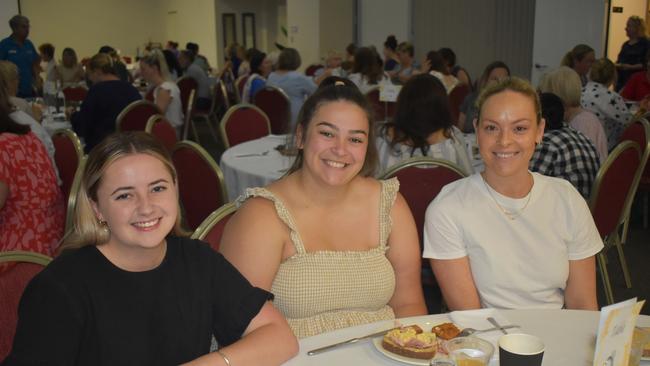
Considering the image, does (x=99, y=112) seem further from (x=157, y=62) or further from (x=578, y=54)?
(x=578, y=54)

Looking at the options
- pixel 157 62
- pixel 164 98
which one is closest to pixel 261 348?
pixel 164 98

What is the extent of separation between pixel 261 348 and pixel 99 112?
3943 mm

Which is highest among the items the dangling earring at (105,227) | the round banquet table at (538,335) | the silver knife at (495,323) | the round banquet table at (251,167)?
the dangling earring at (105,227)

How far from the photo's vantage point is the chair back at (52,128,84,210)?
134 inches

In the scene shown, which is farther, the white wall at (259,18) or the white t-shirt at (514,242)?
the white wall at (259,18)

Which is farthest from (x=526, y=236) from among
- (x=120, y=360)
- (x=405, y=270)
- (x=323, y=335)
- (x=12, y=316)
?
(x=12, y=316)

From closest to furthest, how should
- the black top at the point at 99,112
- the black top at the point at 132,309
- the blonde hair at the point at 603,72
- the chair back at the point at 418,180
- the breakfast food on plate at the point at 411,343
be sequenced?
the black top at the point at 132,309
the breakfast food on plate at the point at 411,343
the chair back at the point at 418,180
the black top at the point at 99,112
the blonde hair at the point at 603,72

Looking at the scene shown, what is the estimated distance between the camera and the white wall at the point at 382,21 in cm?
1130

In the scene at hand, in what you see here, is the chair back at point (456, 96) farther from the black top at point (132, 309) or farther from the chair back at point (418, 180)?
the black top at point (132, 309)

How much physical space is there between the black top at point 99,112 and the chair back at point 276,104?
1.87 metres

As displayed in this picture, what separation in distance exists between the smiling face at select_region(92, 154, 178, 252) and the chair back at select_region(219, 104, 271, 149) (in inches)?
131

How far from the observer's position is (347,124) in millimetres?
1962

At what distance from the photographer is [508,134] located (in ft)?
6.57

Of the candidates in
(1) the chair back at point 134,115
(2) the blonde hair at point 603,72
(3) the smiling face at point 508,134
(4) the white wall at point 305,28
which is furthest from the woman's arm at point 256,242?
(4) the white wall at point 305,28
